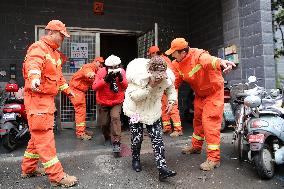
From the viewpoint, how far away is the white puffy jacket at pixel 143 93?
374cm

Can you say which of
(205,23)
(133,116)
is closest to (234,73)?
(205,23)

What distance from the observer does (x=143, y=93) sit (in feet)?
12.2

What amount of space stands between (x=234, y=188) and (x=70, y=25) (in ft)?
19.4

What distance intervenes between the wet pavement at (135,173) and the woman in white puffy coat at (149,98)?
24 centimetres

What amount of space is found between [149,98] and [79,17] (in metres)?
4.93

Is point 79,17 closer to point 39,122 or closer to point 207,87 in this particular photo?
point 207,87

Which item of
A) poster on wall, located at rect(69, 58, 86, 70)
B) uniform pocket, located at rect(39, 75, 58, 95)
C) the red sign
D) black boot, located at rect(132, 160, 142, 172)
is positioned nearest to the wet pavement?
black boot, located at rect(132, 160, 142, 172)

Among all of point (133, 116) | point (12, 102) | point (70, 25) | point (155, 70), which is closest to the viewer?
point (155, 70)

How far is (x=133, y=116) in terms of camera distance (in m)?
4.02

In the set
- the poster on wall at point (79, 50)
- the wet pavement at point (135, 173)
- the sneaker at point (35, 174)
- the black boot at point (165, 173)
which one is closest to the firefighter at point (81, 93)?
the wet pavement at point (135, 173)

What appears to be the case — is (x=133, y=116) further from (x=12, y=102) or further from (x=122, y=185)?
(x=12, y=102)

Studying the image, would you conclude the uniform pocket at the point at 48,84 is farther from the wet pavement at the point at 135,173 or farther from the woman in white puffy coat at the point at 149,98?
the wet pavement at the point at 135,173

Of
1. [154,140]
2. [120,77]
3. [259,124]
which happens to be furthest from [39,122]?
[259,124]

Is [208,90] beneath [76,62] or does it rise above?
beneath
